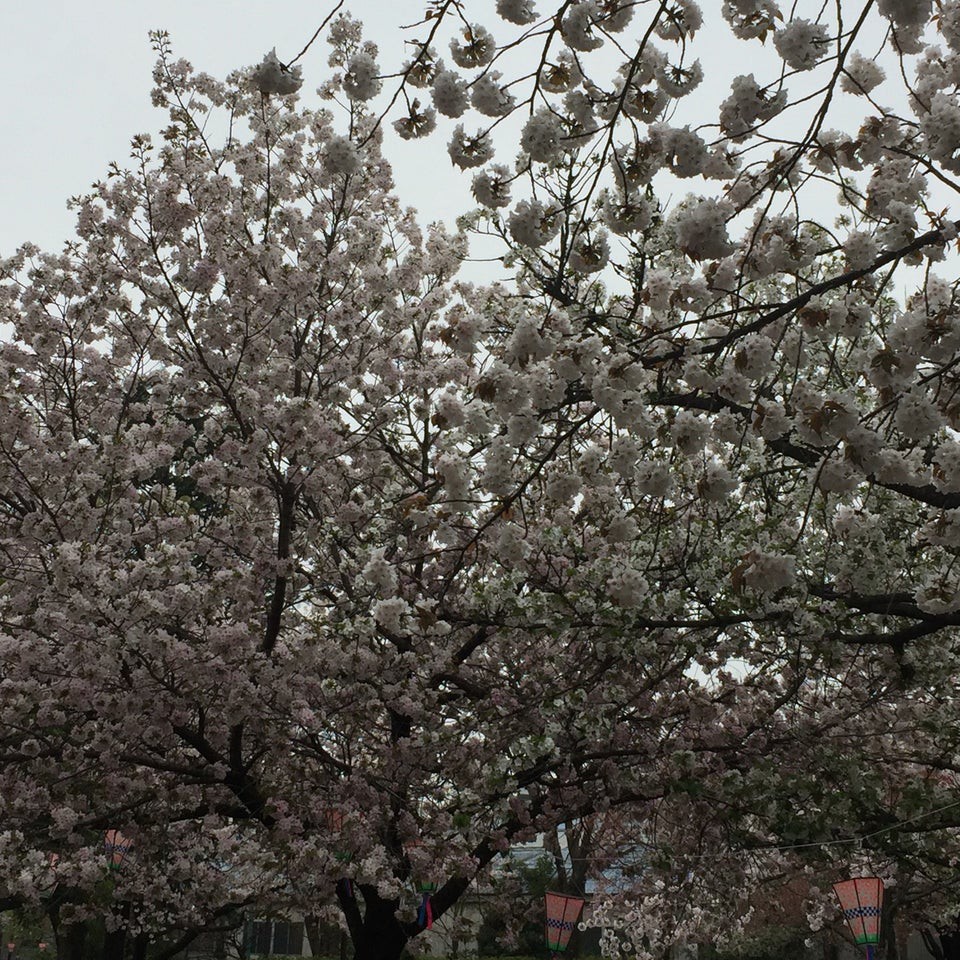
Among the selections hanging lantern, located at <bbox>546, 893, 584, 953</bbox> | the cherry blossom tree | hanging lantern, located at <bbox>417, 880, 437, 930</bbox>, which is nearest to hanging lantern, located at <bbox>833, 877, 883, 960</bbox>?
the cherry blossom tree

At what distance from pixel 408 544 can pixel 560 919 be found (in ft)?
17.8

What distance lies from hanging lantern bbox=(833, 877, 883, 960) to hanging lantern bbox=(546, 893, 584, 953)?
114 inches

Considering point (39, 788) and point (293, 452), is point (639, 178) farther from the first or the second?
point (39, 788)

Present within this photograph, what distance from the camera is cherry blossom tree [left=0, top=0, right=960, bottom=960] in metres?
4.60

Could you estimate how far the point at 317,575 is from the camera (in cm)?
729

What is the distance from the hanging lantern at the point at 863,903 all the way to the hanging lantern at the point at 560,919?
9.46ft

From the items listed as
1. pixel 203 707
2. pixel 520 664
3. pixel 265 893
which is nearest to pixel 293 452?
pixel 203 707

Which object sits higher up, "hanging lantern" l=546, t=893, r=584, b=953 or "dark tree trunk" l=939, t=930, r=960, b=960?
"hanging lantern" l=546, t=893, r=584, b=953

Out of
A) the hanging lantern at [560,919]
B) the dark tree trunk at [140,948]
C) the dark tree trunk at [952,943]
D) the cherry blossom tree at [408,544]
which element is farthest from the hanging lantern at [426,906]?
the dark tree trunk at [952,943]

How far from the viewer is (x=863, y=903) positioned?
8469mm

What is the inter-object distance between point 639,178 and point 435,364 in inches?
189

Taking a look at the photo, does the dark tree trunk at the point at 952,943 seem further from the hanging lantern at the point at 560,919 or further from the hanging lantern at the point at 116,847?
the hanging lantern at the point at 116,847

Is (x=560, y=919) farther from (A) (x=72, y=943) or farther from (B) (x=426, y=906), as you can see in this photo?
(A) (x=72, y=943)

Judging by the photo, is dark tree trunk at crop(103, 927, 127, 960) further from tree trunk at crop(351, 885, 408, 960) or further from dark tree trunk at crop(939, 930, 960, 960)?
dark tree trunk at crop(939, 930, 960, 960)
